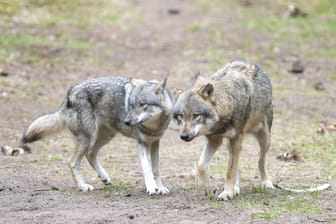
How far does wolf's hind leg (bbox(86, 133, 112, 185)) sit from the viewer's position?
962 centimetres

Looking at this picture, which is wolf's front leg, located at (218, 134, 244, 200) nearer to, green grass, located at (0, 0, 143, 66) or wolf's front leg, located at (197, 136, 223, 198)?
wolf's front leg, located at (197, 136, 223, 198)

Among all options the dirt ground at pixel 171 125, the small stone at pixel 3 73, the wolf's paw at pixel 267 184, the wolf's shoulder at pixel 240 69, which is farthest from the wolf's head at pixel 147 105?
the small stone at pixel 3 73

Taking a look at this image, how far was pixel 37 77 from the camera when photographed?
1689 cm

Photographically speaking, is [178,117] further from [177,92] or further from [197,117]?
[177,92]

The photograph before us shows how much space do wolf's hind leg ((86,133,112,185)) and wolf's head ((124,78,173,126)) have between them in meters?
0.79

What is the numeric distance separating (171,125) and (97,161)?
3.74 meters

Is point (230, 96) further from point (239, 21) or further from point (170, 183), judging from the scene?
point (239, 21)

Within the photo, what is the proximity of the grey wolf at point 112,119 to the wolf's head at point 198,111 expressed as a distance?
0.83 metres

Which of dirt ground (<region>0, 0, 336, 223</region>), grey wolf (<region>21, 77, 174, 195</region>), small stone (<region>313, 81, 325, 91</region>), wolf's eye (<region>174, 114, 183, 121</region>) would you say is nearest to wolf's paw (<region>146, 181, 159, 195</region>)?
grey wolf (<region>21, 77, 174, 195</region>)

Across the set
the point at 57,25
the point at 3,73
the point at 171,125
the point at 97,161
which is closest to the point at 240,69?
the point at 97,161

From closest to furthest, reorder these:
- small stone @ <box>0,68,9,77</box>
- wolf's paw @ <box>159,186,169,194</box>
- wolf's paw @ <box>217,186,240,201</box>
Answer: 1. wolf's paw @ <box>217,186,240,201</box>
2. wolf's paw @ <box>159,186,169,194</box>
3. small stone @ <box>0,68,9,77</box>

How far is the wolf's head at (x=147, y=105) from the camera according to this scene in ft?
29.5

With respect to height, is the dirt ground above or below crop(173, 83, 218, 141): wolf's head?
below

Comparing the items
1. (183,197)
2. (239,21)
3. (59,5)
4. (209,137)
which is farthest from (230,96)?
(59,5)
